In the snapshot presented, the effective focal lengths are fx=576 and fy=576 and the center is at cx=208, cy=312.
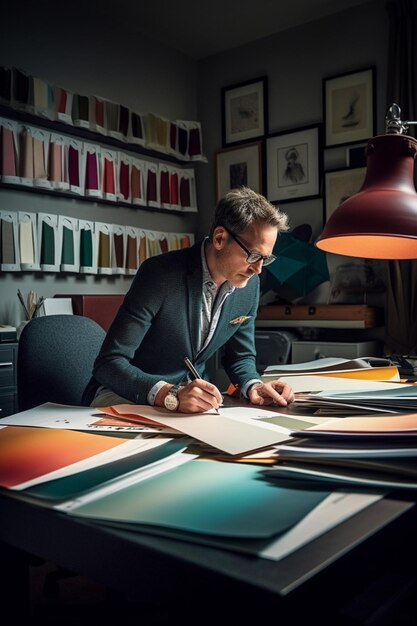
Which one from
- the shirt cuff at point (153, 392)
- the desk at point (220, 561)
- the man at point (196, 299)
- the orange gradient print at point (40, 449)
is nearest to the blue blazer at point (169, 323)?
the man at point (196, 299)

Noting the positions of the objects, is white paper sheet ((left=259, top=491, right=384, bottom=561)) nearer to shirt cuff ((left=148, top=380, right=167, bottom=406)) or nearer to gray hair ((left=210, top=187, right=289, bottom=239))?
Result: shirt cuff ((left=148, top=380, right=167, bottom=406))

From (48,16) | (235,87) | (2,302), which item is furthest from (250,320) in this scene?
(235,87)

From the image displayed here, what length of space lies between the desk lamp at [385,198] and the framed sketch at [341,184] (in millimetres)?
2243

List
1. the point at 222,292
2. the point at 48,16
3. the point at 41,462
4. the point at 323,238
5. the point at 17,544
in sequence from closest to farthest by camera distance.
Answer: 1. the point at 17,544
2. the point at 41,462
3. the point at 323,238
4. the point at 222,292
5. the point at 48,16

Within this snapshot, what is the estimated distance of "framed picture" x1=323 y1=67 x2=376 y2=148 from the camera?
12.6ft

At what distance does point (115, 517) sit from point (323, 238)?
1.14 metres

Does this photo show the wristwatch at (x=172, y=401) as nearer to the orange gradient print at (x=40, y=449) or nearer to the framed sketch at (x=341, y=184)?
the orange gradient print at (x=40, y=449)

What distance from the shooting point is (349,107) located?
12.9ft

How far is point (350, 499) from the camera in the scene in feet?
2.18

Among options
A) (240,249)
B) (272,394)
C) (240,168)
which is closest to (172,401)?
(272,394)

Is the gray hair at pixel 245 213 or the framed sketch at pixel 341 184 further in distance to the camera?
the framed sketch at pixel 341 184

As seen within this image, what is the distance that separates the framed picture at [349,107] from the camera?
3848 millimetres

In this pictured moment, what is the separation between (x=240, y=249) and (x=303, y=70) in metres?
3.00

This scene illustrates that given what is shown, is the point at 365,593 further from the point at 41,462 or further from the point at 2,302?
the point at 2,302
